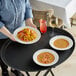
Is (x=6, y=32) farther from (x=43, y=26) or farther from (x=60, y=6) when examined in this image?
(x=60, y=6)

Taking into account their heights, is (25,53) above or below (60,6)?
below

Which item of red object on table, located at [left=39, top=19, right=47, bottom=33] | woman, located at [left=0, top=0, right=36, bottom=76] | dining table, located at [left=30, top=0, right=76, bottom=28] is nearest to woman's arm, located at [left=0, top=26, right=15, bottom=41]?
woman, located at [left=0, top=0, right=36, bottom=76]

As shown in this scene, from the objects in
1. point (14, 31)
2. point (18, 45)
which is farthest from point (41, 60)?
point (14, 31)

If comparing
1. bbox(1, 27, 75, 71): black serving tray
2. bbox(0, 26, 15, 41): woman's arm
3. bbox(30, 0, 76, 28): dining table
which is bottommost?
bbox(1, 27, 75, 71): black serving tray

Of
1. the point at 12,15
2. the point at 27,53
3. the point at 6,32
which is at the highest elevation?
the point at 12,15

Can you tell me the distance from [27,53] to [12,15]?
31 cm

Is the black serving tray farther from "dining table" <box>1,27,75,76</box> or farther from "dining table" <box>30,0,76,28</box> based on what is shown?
"dining table" <box>30,0,76,28</box>

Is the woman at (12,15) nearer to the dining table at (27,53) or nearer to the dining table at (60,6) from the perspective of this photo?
the dining table at (27,53)

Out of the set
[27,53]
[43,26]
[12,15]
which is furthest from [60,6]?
[27,53]

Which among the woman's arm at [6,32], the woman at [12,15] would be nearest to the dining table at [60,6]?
the woman at [12,15]

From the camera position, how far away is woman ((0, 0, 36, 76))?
65.4 inches

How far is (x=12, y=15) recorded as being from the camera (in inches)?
66.8

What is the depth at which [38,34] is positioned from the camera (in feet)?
5.71

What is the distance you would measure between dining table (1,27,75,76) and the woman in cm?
9
